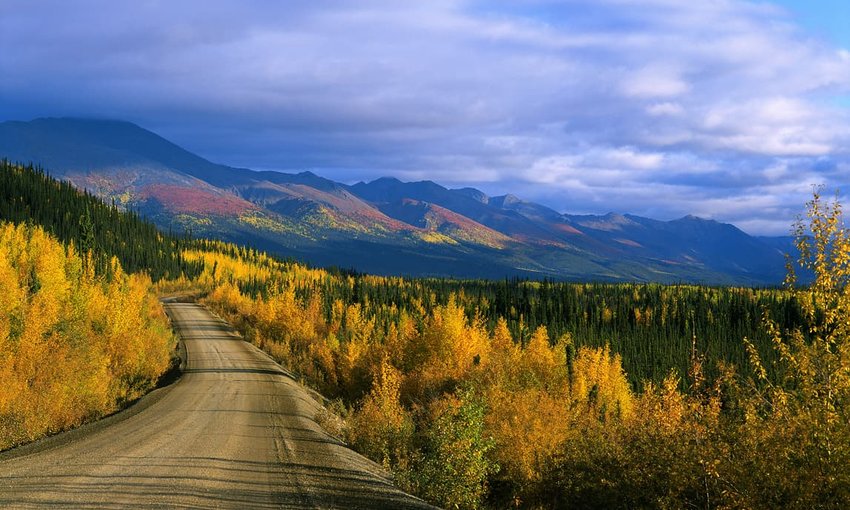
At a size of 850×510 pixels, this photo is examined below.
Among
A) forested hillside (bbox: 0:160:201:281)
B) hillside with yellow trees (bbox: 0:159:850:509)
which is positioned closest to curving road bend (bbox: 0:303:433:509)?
hillside with yellow trees (bbox: 0:159:850:509)

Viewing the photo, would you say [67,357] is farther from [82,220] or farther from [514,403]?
[82,220]

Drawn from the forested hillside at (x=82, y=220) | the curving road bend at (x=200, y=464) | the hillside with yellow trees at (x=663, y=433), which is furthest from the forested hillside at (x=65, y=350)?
the forested hillside at (x=82, y=220)

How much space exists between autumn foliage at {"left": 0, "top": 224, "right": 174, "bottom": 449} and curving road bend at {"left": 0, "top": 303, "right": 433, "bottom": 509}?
2327 mm

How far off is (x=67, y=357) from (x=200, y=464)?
20.3 metres

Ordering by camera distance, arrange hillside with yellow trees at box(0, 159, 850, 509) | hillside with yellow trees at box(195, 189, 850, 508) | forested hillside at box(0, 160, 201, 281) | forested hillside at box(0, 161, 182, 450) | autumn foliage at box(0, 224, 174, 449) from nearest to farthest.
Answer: hillside with yellow trees at box(195, 189, 850, 508), hillside with yellow trees at box(0, 159, 850, 509), autumn foliage at box(0, 224, 174, 449), forested hillside at box(0, 161, 182, 450), forested hillside at box(0, 160, 201, 281)

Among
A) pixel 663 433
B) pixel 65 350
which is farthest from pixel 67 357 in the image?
pixel 663 433

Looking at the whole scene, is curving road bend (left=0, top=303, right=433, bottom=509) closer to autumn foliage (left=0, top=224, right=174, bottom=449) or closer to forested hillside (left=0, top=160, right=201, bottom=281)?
autumn foliage (left=0, top=224, right=174, bottom=449)

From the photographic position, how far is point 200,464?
64.5 feet

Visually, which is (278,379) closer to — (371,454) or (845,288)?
(371,454)

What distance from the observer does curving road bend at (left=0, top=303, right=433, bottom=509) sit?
16250 mm

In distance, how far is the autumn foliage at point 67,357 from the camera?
27.0 metres

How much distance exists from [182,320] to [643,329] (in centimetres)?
12766

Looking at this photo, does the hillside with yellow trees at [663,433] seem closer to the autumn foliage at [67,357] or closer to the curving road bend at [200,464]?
the curving road bend at [200,464]

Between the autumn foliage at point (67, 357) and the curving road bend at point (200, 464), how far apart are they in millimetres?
2327
